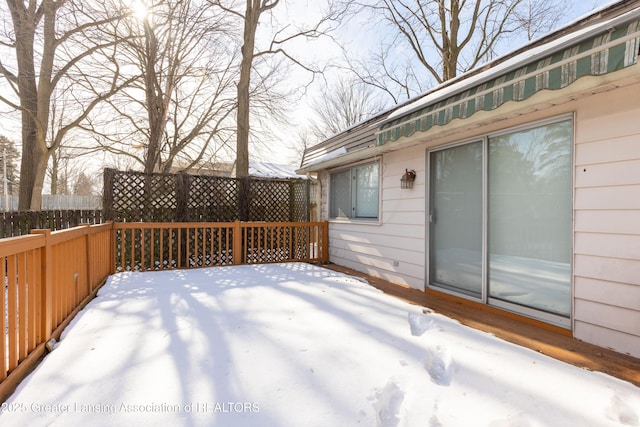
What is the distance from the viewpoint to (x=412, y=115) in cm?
343

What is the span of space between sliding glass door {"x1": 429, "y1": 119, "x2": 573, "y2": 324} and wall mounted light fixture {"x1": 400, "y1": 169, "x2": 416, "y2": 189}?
308 mm

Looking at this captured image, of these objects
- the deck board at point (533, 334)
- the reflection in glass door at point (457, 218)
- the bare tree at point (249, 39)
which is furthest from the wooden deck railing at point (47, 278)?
the reflection in glass door at point (457, 218)

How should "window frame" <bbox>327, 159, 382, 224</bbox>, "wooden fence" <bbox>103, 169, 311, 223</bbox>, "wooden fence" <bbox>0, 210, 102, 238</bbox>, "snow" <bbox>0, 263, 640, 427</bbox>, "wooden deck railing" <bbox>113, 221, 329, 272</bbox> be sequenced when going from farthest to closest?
"wooden fence" <bbox>0, 210, 102, 238</bbox>
"wooden fence" <bbox>103, 169, 311, 223</bbox>
"wooden deck railing" <bbox>113, 221, 329, 272</bbox>
"window frame" <bbox>327, 159, 382, 224</bbox>
"snow" <bbox>0, 263, 640, 427</bbox>

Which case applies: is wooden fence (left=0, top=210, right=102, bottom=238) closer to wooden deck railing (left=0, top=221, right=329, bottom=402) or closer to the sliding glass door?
wooden deck railing (left=0, top=221, right=329, bottom=402)

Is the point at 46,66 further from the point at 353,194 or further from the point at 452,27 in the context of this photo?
the point at 452,27

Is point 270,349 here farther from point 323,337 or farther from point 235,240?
point 235,240

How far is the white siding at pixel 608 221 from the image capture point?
83.5 inches

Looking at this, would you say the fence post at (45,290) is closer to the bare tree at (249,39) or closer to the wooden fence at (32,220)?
the wooden fence at (32,220)

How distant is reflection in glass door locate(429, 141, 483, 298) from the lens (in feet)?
10.8

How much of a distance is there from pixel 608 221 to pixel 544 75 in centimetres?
119

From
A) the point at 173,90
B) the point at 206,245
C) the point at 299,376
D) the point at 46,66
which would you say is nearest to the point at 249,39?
the point at 173,90

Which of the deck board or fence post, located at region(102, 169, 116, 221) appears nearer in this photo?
the deck board

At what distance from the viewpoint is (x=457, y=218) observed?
138 inches

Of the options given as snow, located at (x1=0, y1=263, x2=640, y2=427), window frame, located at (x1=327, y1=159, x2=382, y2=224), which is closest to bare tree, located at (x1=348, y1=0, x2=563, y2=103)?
window frame, located at (x1=327, y1=159, x2=382, y2=224)
